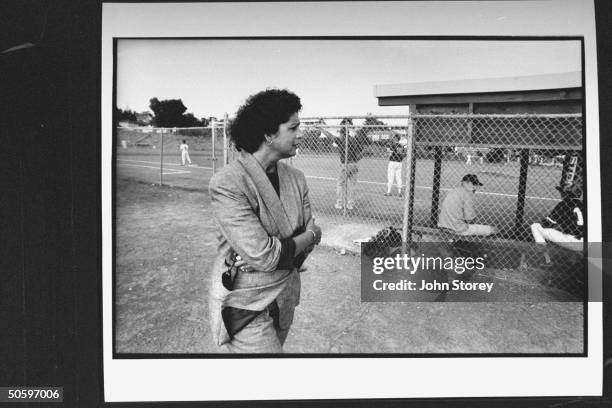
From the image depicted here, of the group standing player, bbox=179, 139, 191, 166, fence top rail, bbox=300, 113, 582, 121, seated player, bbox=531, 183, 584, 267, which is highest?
fence top rail, bbox=300, 113, 582, 121

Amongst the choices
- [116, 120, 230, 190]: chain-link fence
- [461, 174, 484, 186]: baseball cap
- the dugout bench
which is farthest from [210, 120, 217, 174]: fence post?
[461, 174, 484, 186]: baseball cap

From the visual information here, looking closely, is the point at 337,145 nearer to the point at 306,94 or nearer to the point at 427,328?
the point at 306,94

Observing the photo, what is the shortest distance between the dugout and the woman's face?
882 millimetres

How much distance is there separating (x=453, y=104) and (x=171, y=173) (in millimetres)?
2639

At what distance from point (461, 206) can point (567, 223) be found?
80 cm

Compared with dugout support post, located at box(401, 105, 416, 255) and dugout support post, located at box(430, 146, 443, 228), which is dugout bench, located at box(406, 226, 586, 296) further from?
dugout support post, located at box(430, 146, 443, 228)

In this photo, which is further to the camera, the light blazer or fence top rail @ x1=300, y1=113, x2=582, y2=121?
fence top rail @ x1=300, y1=113, x2=582, y2=121

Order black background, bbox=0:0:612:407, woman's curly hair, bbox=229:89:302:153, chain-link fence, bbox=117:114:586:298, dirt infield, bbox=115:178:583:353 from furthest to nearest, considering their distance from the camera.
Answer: chain-link fence, bbox=117:114:586:298, dirt infield, bbox=115:178:583:353, black background, bbox=0:0:612:407, woman's curly hair, bbox=229:89:302:153

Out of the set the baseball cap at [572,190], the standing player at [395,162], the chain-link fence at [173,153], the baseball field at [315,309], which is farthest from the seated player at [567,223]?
the chain-link fence at [173,153]

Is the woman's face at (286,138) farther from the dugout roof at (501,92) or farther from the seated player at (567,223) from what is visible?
the seated player at (567,223)

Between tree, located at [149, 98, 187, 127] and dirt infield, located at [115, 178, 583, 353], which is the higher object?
tree, located at [149, 98, 187, 127]

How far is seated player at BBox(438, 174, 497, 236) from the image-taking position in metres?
3.09
